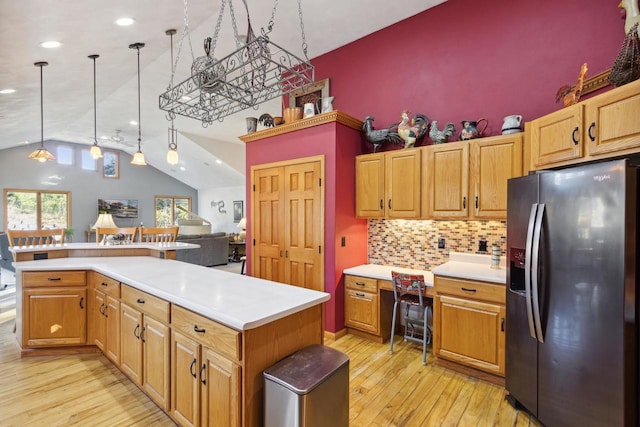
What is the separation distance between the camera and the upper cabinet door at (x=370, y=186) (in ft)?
11.5

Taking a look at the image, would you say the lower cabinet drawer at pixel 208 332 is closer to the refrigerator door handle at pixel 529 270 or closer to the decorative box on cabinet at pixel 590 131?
the refrigerator door handle at pixel 529 270

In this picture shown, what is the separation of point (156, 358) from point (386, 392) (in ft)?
5.76

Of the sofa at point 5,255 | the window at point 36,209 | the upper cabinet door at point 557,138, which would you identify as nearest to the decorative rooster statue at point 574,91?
the upper cabinet door at point 557,138

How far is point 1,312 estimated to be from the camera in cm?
432

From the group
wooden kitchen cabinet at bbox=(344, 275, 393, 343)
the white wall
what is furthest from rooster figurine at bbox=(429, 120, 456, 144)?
the white wall

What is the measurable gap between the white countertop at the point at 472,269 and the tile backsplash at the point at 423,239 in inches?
3.0

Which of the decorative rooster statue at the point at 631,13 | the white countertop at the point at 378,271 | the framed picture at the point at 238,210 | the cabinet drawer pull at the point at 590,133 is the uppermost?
the decorative rooster statue at the point at 631,13

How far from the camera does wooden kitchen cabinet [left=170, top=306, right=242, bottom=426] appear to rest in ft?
4.96

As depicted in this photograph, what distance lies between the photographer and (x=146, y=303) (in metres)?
2.12

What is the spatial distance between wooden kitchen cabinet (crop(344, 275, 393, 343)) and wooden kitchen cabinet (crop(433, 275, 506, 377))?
2.11 ft

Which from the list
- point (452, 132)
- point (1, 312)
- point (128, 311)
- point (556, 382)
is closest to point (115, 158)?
point (1, 312)

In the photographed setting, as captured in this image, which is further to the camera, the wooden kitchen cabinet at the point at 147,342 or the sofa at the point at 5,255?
the sofa at the point at 5,255

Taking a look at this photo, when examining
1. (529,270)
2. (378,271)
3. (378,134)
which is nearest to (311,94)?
(378,134)

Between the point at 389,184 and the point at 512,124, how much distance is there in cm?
126
